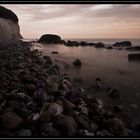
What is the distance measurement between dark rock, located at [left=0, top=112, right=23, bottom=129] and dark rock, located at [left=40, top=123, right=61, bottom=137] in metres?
0.56

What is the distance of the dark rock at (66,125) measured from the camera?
4.83 m

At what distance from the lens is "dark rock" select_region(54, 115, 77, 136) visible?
4.83m

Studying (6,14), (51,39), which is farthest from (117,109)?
(51,39)

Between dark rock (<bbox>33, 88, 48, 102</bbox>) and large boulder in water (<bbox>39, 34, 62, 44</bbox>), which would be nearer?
dark rock (<bbox>33, 88, 48, 102</bbox>)

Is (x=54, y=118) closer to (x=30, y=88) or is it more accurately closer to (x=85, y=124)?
(x=85, y=124)

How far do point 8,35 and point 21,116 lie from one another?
49296 mm

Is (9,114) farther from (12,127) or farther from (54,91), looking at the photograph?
(54,91)

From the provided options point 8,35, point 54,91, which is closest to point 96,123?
point 54,91

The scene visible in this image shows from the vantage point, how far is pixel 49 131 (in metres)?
4.75

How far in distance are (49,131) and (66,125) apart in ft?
1.26

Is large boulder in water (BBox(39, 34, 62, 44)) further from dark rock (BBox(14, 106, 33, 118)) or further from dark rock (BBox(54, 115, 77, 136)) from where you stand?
dark rock (BBox(54, 115, 77, 136))

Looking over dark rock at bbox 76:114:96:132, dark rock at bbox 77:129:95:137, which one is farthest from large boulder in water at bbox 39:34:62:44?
dark rock at bbox 77:129:95:137

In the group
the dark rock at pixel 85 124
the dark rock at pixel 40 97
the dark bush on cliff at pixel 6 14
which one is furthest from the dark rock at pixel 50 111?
the dark bush on cliff at pixel 6 14

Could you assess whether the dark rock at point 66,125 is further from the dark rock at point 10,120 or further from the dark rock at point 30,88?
the dark rock at point 30,88
